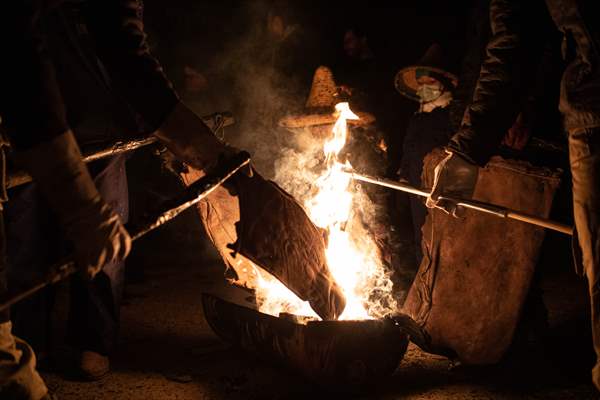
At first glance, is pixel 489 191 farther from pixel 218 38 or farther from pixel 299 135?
pixel 218 38

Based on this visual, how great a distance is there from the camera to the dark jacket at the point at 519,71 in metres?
2.31

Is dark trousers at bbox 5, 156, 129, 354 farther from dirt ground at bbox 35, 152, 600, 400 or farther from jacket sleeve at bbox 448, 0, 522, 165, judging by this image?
jacket sleeve at bbox 448, 0, 522, 165

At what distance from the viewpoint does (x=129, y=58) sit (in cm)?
268

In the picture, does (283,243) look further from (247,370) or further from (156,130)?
(247,370)

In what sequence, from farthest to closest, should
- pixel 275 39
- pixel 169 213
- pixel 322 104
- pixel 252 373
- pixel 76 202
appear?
pixel 275 39 < pixel 322 104 < pixel 252 373 < pixel 169 213 < pixel 76 202

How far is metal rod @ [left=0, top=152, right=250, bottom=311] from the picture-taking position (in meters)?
1.76

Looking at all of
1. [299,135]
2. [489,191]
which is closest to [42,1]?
[489,191]

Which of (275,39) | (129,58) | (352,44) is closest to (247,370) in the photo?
(129,58)

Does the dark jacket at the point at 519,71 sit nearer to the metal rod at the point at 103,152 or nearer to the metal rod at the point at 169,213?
the metal rod at the point at 169,213

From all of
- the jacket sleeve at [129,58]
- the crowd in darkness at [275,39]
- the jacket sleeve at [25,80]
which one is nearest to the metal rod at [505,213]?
the jacket sleeve at [129,58]

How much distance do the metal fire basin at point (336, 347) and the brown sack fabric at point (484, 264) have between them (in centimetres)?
88

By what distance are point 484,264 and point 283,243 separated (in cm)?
161

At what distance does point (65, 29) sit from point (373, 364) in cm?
293

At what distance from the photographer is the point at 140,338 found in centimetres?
390
